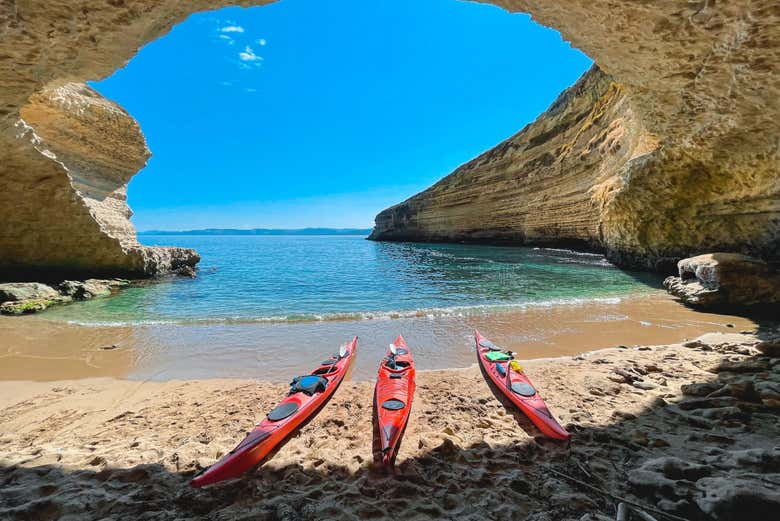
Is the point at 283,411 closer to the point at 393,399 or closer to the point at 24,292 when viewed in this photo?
the point at 393,399

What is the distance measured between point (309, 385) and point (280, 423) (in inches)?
34.7

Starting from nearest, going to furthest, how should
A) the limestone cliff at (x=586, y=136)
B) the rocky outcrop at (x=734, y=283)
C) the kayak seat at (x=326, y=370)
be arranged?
the limestone cliff at (x=586, y=136), the kayak seat at (x=326, y=370), the rocky outcrop at (x=734, y=283)

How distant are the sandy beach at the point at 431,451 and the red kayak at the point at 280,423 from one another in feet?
0.42

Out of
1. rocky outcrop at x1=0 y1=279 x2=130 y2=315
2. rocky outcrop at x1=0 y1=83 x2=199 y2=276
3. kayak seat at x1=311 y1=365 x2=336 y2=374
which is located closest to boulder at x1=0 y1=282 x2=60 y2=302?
rocky outcrop at x1=0 y1=279 x2=130 y2=315

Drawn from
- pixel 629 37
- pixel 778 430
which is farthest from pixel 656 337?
pixel 629 37

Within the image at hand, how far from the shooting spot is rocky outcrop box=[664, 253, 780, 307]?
8.73m

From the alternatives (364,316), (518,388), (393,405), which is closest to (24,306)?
(364,316)

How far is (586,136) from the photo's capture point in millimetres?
26266

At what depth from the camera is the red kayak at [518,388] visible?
3.42 m

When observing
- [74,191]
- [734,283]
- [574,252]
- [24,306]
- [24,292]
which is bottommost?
[24,306]

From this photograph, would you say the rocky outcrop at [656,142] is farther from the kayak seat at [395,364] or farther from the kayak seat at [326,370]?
the kayak seat at [326,370]

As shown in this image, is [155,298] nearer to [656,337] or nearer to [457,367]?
[457,367]

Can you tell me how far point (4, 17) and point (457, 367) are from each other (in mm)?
8332

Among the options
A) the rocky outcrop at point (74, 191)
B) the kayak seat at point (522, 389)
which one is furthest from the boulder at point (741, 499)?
the rocky outcrop at point (74, 191)
